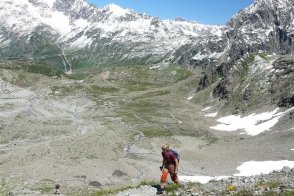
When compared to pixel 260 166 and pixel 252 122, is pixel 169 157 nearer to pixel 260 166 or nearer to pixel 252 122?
pixel 260 166

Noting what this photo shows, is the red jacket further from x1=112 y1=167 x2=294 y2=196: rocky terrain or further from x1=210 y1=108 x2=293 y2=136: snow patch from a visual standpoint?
x1=210 y1=108 x2=293 y2=136: snow patch

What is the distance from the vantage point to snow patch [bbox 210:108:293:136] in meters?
121

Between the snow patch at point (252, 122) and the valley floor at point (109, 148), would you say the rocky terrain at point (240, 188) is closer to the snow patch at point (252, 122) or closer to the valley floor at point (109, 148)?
the valley floor at point (109, 148)

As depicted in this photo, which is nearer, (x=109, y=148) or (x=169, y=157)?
(x=169, y=157)

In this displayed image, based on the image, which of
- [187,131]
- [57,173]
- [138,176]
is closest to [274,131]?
[187,131]

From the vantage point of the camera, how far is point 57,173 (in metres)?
72.6

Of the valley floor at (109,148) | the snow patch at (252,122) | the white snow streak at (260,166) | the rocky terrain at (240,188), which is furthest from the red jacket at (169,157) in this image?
the snow patch at (252,122)

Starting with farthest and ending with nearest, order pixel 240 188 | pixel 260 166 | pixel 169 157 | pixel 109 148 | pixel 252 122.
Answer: pixel 252 122 → pixel 109 148 → pixel 260 166 → pixel 169 157 → pixel 240 188

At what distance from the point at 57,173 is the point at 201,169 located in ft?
86.2

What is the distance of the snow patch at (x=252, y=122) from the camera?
12129 cm

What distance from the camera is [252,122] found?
135m

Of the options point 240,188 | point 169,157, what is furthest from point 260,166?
point 240,188

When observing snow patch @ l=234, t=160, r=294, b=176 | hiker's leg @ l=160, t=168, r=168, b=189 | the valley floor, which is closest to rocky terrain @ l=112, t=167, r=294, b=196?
hiker's leg @ l=160, t=168, r=168, b=189

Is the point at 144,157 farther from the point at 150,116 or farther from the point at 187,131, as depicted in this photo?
the point at 150,116
